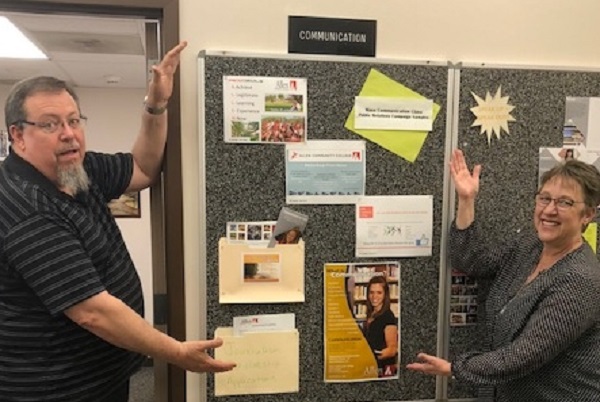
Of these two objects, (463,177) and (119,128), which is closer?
(463,177)

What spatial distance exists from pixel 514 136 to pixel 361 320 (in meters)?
0.60

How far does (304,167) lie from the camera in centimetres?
124

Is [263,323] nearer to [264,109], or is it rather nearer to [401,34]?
[264,109]

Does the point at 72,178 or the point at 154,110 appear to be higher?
the point at 154,110

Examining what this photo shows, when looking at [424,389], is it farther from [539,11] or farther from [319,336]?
[539,11]

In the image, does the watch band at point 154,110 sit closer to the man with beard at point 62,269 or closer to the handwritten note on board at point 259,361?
the man with beard at point 62,269

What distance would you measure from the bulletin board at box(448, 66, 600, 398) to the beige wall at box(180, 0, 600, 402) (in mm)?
49

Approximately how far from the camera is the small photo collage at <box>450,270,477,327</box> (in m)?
1.34

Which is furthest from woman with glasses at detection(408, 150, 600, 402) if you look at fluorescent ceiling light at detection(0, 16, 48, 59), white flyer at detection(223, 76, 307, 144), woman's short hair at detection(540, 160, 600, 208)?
fluorescent ceiling light at detection(0, 16, 48, 59)

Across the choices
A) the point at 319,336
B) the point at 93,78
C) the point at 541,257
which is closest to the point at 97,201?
the point at 319,336

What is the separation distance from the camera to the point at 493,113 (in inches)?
51.2

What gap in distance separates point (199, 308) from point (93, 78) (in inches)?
130

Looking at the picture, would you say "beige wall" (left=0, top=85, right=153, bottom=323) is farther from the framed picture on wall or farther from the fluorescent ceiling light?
the fluorescent ceiling light

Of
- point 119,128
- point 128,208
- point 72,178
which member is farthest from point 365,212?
point 119,128
